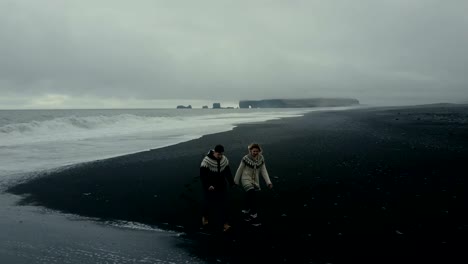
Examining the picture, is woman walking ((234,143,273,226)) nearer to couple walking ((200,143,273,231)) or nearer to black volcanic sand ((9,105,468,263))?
couple walking ((200,143,273,231))

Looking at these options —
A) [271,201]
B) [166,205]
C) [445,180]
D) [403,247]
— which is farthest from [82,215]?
[445,180]

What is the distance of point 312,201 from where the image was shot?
10359 mm

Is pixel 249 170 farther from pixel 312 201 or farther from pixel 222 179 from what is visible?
pixel 312 201

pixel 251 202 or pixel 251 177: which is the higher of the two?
pixel 251 177

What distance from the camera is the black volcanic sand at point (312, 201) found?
278 inches

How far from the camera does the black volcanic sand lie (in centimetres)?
705

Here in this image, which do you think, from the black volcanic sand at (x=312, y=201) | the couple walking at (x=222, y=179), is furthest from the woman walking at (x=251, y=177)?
the black volcanic sand at (x=312, y=201)

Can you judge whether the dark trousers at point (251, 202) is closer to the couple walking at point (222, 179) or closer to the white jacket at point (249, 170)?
the couple walking at point (222, 179)

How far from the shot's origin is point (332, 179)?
12.9m

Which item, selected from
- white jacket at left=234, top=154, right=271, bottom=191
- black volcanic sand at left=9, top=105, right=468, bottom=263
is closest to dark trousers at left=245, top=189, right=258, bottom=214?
white jacket at left=234, top=154, right=271, bottom=191

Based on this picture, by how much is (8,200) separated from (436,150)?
18.8 m

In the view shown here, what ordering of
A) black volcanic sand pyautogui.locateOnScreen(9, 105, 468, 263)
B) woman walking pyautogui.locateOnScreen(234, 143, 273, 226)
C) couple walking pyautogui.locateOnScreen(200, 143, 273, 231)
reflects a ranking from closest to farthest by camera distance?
black volcanic sand pyautogui.locateOnScreen(9, 105, 468, 263), couple walking pyautogui.locateOnScreen(200, 143, 273, 231), woman walking pyautogui.locateOnScreen(234, 143, 273, 226)

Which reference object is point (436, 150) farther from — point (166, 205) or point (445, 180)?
point (166, 205)

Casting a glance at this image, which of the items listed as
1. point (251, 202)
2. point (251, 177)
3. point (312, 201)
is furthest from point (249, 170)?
point (312, 201)
